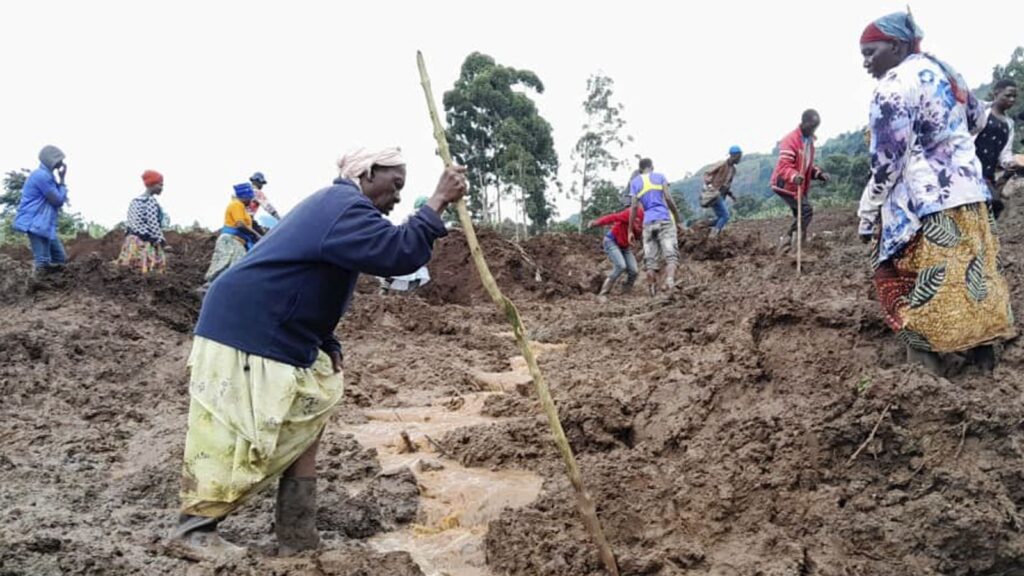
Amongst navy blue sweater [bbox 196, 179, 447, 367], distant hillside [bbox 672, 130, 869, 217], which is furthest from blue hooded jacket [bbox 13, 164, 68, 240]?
distant hillside [bbox 672, 130, 869, 217]

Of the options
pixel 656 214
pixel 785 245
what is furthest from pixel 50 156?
pixel 785 245

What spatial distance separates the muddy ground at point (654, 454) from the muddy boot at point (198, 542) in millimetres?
56

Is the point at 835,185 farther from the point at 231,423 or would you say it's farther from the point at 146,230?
the point at 231,423

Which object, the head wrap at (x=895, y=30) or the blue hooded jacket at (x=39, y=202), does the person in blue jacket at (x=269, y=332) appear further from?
the blue hooded jacket at (x=39, y=202)

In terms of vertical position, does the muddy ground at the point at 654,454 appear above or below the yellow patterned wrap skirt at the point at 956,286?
below

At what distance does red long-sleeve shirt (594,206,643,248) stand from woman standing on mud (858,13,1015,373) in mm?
6138

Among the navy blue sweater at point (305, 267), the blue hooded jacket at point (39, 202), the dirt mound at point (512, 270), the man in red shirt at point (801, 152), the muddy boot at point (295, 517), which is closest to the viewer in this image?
the navy blue sweater at point (305, 267)

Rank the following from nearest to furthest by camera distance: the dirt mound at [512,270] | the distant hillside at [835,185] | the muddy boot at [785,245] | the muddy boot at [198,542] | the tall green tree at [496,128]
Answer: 1. the muddy boot at [198,542]
2. the muddy boot at [785,245]
3. the dirt mound at [512,270]
4. the tall green tree at [496,128]
5. the distant hillside at [835,185]

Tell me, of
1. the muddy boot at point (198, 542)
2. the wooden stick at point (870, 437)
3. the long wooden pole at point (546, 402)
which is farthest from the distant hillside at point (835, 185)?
the muddy boot at point (198, 542)

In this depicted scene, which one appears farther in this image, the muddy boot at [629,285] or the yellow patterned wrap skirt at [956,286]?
the muddy boot at [629,285]

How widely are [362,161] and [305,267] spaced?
432 millimetres

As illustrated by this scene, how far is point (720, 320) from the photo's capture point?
5.63m

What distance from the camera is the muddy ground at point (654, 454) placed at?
2.42 metres

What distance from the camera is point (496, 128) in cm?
2200
